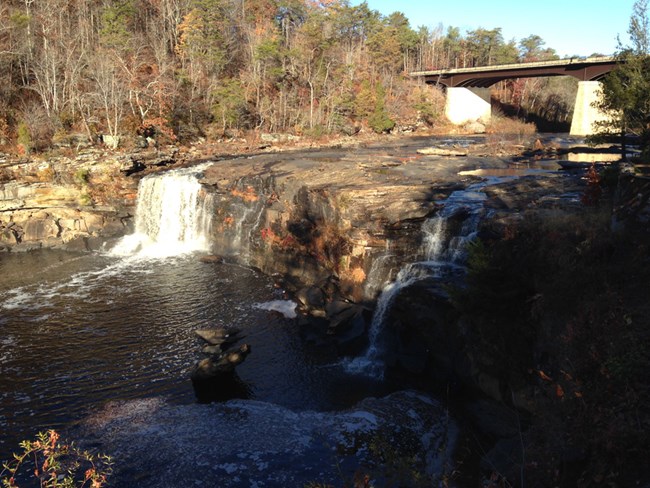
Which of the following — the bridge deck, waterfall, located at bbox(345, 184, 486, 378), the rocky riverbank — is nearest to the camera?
the rocky riverbank

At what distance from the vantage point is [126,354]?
1811 centimetres

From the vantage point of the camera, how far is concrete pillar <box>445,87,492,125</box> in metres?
70.3

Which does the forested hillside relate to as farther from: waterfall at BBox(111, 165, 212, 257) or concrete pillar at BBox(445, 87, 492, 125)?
waterfall at BBox(111, 165, 212, 257)

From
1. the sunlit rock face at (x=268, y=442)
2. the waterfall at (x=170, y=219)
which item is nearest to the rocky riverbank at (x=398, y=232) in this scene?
the waterfall at (x=170, y=219)

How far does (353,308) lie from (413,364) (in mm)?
4519

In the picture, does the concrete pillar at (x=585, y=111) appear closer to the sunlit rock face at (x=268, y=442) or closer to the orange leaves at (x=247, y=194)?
the orange leaves at (x=247, y=194)

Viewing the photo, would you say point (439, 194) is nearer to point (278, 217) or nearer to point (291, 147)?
point (278, 217)

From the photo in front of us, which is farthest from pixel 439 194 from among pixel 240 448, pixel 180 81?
pixel 180 81

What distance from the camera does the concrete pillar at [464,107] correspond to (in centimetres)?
7031

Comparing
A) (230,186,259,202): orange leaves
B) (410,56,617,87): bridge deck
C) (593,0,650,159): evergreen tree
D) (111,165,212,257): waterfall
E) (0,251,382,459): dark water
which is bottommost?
(0,251,382,459): dark water

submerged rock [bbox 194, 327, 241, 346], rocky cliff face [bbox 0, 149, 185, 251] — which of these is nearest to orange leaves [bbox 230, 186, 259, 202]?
rocky cliff face [bbox 0, 149, 185, 251]

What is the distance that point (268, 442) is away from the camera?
1261 centimetres

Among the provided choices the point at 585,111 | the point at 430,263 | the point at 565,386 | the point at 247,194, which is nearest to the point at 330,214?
the point at 430,263

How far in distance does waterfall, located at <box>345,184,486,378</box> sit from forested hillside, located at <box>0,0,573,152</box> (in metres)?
30.9
